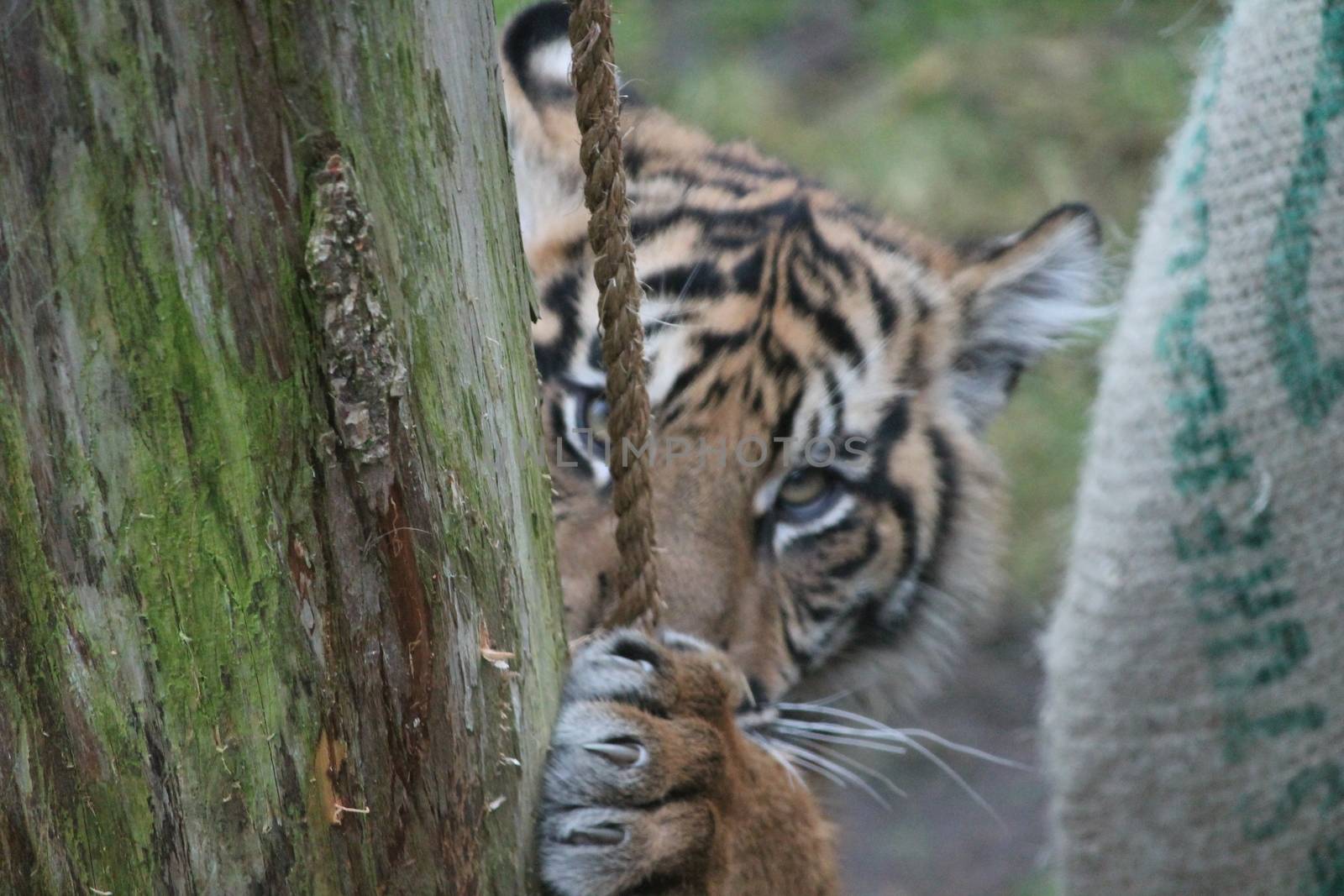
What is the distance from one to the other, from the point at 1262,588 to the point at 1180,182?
0.47m

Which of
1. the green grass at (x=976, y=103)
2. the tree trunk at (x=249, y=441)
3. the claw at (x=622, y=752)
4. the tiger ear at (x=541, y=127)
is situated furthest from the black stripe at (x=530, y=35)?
the green grass at (x=976, y=103)

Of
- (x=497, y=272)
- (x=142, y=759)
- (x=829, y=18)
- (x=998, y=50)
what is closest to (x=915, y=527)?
(x=497, y=272)

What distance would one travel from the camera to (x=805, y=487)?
2096 mm

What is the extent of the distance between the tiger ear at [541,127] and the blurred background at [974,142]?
1.98m

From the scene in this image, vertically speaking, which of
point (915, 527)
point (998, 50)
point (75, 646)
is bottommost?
point (915, 527)

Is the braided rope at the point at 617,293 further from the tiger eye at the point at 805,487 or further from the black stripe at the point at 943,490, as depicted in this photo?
the black stripe at the point at 943,490

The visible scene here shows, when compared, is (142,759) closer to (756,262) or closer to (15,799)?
(15,799)

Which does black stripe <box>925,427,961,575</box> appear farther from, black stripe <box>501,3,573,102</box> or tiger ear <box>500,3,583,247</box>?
black stripe <box>501,3,573,102</box>

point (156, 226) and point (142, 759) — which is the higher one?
point (156, 226)

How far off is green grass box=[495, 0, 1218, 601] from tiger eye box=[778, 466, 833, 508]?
277 centimetres

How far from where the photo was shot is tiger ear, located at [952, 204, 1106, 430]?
2.32 metres

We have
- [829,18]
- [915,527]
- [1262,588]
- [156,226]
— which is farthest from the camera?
[829,18]

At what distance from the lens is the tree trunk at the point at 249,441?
907 millimetres

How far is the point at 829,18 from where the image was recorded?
20.9ft
